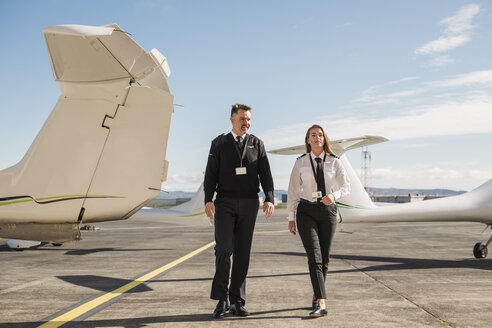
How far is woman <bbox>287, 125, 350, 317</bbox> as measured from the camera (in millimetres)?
4715

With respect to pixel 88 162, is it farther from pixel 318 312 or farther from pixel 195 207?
pixel 195 207

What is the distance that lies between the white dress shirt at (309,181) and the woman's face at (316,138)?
0.40 ft

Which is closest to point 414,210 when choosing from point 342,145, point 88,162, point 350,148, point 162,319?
point 350,148

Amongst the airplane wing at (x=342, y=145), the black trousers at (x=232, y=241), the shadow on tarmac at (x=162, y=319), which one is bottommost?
the shadow on tarmac at (x=162, y=319)

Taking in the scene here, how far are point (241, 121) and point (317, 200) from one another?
1181 millimetres

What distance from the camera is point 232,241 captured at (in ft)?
15.3

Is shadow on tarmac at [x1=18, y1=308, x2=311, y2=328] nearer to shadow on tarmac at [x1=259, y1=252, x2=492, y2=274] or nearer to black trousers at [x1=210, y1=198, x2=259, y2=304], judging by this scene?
black trousers at [x1=210, y1=198, x2=259, y2=304]

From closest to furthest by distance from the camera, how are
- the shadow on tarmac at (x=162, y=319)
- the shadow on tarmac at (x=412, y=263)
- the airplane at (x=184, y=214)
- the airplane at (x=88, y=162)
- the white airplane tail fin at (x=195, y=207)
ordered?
the airplane at (x=88, y=162), the shadow on tarmac at (x=162, y=319), the shadow on tarmac at (x=412, y=263), the airplane at (x=184, y=214), the white airplane tail fin at (x=195, y=207)

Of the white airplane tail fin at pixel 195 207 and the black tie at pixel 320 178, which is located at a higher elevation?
the black tie at pixel 320 178

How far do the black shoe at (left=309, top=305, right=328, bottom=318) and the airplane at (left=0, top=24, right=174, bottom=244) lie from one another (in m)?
2.03

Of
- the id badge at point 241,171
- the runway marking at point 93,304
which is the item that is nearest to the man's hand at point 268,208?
the id badge at point 241,171

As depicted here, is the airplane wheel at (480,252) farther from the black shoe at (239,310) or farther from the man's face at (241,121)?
the man's face at (241,121)

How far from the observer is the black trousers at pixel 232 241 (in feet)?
15.0

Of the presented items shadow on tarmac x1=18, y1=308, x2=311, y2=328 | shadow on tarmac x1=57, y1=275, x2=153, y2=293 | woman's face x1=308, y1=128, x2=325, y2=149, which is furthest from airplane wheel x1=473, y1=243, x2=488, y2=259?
shadow on tarmac x1=57, y1=275, x2=153, y2=293
